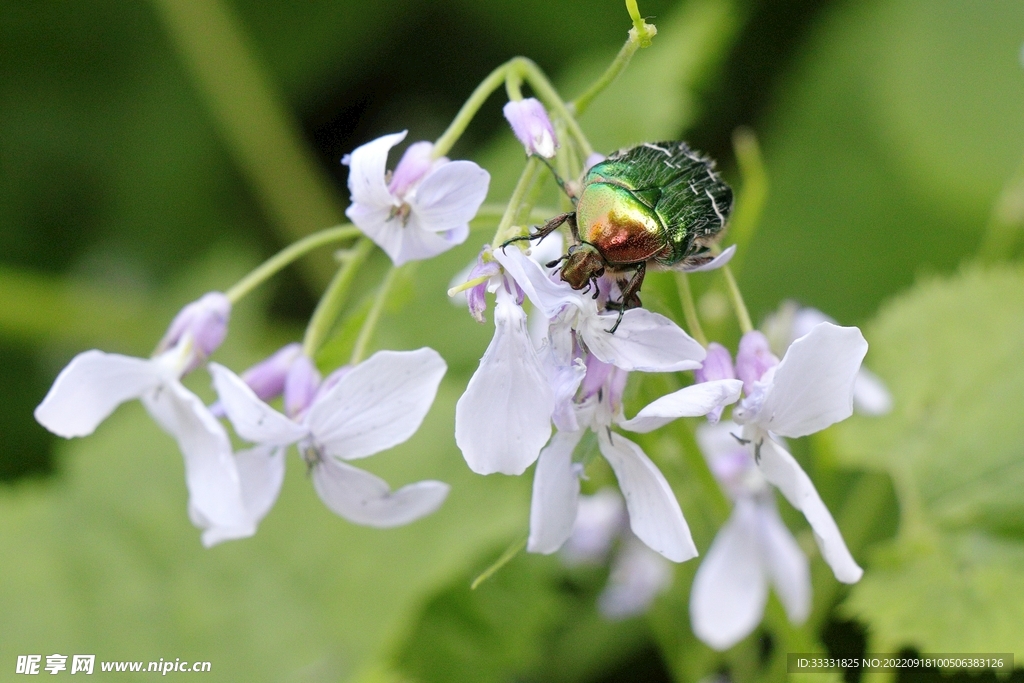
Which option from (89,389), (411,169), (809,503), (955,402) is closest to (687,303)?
(809,503)

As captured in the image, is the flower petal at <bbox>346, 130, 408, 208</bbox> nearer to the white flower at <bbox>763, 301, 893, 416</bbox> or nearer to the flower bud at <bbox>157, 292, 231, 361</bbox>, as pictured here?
the flower bud at <bbox>157, 292, 231, 361</bbox>

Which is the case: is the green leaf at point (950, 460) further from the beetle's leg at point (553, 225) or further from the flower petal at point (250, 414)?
the flower petal at point (250, 414)

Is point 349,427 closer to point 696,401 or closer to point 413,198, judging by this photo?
point 413,198

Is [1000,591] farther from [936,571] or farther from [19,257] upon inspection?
[19,257]

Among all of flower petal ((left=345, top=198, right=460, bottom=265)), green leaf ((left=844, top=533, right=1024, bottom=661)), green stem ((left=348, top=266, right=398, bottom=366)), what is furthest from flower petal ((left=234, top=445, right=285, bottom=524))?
green leaf ((left=844, top=533, right=1024, bottom=661))

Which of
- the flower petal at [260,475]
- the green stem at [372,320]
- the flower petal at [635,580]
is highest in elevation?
the green stem at [372,320]

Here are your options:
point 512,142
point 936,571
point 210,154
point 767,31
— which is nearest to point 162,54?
point 210,154

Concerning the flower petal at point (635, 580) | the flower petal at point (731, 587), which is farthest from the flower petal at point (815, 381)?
the flower petal at point (635, 580)
